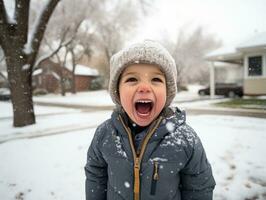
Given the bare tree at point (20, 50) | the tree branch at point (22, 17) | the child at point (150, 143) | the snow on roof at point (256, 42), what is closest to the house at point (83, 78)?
the snow on roof at point (256, 42)

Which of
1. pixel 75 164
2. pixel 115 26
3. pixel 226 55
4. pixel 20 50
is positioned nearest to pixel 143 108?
pixel 75 164

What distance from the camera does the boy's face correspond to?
1.60 m

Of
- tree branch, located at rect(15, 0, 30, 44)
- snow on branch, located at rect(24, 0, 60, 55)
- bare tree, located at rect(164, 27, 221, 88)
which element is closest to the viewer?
tree branch, located at rect(15, 0, 30, 44)

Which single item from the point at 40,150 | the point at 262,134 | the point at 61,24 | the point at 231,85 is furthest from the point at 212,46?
the point at 40,150

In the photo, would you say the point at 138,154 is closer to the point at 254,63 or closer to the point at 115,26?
the point at 254,63

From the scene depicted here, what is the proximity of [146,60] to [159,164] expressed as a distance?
0.70 m

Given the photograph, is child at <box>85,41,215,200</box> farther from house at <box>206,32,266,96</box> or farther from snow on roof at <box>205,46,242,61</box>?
snow on roof at <box>205,46,242,61</box>

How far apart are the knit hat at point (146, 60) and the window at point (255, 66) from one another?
16885 mm

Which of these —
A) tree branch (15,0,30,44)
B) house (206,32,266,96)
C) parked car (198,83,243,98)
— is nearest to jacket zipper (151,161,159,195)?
tree branch (15,0,30,44)

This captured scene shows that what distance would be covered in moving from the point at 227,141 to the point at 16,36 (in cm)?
705

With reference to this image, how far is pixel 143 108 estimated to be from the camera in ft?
5.43

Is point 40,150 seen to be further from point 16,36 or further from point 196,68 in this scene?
point 196,68

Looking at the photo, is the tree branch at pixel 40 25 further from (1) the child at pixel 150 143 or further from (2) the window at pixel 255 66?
(2) the window at pixel 255 66

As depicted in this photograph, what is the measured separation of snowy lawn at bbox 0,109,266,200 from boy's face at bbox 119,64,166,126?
1929 mm
